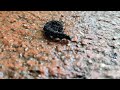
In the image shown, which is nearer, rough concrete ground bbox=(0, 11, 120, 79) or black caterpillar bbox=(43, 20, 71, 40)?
rough concrete ground bbox=(0, 11, 120, 79)

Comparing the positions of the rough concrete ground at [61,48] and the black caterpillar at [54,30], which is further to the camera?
the black caterpillar at [54,30]

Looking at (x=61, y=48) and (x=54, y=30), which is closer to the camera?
(x=61, y=48)

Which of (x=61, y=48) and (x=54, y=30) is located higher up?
(x=54, y=30)
